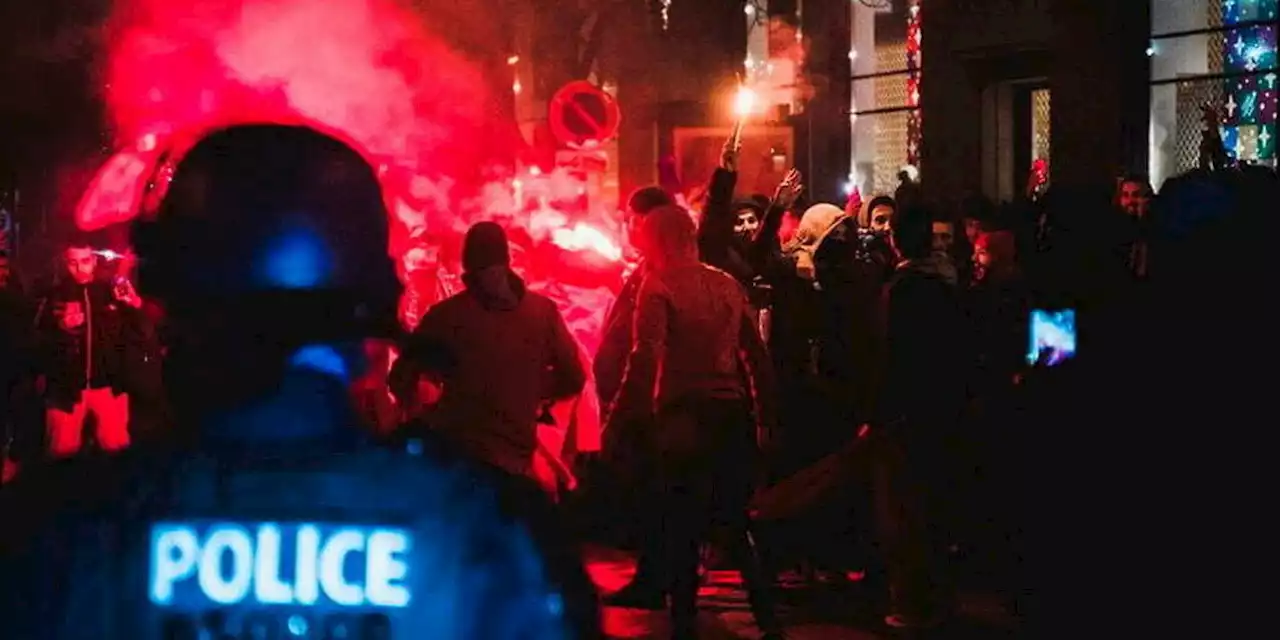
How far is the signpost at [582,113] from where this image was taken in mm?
15453

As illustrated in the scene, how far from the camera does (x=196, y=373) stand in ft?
7.01

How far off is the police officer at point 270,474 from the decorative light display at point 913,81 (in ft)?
62.1

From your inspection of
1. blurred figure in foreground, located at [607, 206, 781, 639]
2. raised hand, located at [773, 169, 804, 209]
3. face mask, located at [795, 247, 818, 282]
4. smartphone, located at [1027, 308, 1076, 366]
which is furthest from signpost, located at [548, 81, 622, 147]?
blurred figure in foreground, located at [607, 206, 781, 639]

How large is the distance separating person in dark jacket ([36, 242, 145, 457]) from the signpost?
4.41m

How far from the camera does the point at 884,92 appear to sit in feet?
72.4

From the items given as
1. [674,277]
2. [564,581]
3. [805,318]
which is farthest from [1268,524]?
[805,318]

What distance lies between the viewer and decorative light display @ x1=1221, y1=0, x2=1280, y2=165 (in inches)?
638

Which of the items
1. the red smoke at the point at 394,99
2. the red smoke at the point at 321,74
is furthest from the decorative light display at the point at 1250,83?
the red smoke at the point at 321,74

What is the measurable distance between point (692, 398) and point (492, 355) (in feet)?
4.54

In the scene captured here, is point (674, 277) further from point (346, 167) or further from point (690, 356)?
point (346, 167)

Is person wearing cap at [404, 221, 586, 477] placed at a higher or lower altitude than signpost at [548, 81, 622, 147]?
lower

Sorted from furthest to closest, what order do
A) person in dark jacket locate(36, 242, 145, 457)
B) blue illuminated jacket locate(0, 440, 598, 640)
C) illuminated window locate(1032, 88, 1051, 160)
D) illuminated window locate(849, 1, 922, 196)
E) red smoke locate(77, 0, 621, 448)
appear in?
1. illuminated window locate(849, 1, 922, 196)
2. illuminated window locate(1032, 88, 1051, 160)
3. red smoke locate(77, 0, 621, 448)
4. person in dark jacket locate(36, 242, 145, 457)
5. blue illuminated jacket locate(0, 440, 598, 640)

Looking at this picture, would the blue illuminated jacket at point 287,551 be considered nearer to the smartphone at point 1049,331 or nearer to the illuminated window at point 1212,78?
the smartphone at point 1049,331

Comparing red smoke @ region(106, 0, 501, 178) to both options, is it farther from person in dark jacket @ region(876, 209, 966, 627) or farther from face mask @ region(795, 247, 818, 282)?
person in dark jacket @ region(876, 209, 966, 627)
